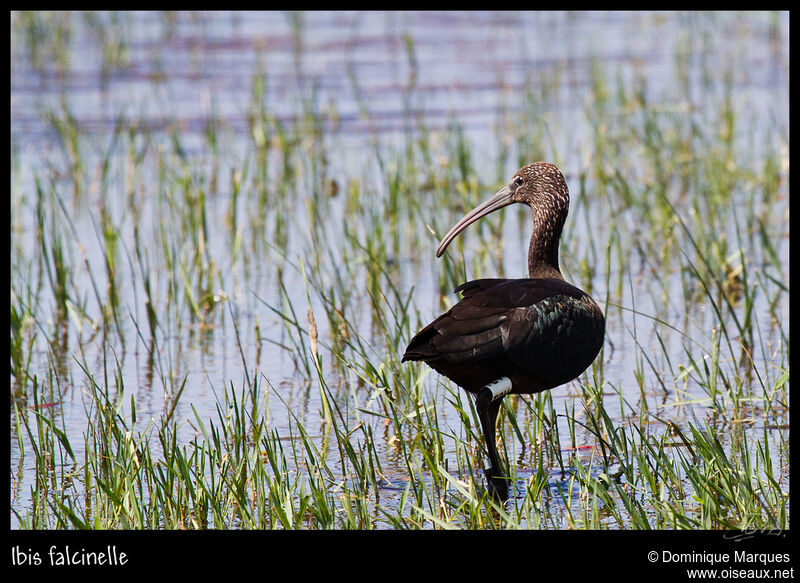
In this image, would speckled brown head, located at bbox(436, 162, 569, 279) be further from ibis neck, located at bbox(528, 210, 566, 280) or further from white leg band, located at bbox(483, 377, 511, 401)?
white leg band, located at bbox(483, 377, 511, 401)

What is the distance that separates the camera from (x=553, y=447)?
15.4 feet

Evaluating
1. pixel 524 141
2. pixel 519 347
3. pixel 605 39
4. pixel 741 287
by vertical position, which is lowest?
pixel 519 347

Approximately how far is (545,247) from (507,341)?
783mm

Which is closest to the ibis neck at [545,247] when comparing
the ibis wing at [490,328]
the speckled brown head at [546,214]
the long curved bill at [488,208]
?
the speckled brown head at [546,214]

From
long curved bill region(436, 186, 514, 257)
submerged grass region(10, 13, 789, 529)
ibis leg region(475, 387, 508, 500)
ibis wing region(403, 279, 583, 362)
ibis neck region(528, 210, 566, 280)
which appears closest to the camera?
submerged grass region(10, 13, 789, 529)

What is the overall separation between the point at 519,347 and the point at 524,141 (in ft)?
16.1

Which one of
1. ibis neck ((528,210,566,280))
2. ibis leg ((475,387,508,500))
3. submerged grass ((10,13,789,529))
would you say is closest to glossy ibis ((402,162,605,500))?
ibis leg ((475,387,508,500))

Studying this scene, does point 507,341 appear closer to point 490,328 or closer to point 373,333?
point 490,328

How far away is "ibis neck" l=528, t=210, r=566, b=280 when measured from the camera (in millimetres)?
5199

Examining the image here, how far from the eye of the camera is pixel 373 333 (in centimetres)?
663

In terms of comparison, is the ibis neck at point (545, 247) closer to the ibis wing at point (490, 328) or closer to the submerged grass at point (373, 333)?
the submerged grass at point (373, 333)

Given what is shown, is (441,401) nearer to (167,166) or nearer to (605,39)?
(167,166)
